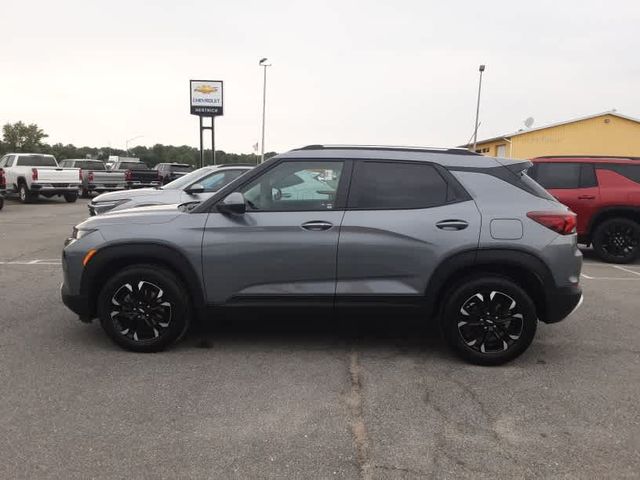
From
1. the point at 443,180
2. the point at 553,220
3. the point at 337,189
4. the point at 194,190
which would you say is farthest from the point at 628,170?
the point at 194,190

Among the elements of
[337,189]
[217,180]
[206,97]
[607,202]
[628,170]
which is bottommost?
[607,202]

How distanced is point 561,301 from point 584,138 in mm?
33587

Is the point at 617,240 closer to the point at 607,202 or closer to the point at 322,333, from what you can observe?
the point at 607,202

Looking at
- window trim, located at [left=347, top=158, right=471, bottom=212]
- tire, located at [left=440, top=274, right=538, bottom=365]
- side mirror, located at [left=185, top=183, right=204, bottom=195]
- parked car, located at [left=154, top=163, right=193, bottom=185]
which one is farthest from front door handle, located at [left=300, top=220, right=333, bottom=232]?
parked car, located at [left=154, top=163, right=193, bottom=185]

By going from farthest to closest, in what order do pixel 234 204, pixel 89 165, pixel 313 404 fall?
pixel 89 165 → pixel 234 204 → pixel 313 404

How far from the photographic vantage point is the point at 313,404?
3.60m

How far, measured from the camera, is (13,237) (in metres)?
11.7

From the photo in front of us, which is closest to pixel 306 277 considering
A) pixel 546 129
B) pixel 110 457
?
pixel 110 457

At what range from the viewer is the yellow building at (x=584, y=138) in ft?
109

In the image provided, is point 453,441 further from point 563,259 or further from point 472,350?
point 563,259

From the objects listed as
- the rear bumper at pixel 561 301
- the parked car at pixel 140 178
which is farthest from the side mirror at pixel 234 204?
the parked car at pixel 140 178

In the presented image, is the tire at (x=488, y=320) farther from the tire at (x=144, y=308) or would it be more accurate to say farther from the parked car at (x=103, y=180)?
the parked car at (x=103, y=180)

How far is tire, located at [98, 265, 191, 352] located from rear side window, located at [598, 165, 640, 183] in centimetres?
832

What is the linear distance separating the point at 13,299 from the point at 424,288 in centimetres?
477
